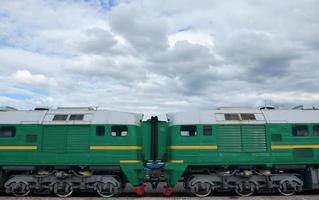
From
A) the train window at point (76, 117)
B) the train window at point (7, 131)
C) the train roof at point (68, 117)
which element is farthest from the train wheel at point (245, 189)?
the train window at point (7, 131)

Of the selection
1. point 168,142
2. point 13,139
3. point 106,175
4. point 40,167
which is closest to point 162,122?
point 168,142

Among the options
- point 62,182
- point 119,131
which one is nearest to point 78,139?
point 119,131

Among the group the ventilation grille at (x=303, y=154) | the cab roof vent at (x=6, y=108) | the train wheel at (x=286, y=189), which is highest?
the cab roof vent at (x=6, y=108)

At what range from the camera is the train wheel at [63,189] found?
14608 mm

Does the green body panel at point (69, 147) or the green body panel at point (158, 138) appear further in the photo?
the green body panel at point (158, 138)

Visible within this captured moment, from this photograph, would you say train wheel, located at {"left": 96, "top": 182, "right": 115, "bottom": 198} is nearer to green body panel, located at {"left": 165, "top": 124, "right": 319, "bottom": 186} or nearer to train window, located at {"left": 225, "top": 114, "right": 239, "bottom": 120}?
green body panel, located at {"left": 165, "top": 124, "right": 319, "bottom": 186}

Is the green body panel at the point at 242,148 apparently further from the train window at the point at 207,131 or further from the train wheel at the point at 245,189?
the train wheel at the point at 245,189

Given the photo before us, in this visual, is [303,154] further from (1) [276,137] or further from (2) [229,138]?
(2) [229,138]

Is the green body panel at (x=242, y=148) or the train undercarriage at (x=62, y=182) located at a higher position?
the green body panel at (x=242, y=148)

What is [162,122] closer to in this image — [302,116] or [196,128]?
[196,128]

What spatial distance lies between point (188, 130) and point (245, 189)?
381 centimetres

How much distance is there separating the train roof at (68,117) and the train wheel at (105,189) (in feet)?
9.57

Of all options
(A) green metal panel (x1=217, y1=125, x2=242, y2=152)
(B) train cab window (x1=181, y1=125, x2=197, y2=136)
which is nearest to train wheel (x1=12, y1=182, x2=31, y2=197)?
(B) train cab window (x1=181, y1=125, x2=197, y2=136)

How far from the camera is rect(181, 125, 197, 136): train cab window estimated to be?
14945mm
